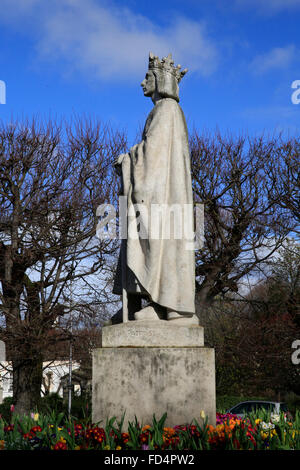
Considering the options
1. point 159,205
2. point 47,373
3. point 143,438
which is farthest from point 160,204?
point 47,373

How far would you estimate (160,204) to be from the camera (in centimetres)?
510

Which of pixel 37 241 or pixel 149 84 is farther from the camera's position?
pixel 37 241

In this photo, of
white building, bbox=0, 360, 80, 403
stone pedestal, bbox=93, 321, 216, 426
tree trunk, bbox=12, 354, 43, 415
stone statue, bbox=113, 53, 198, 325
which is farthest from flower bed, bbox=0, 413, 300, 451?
white building, bbox=0, 360, 80, 403

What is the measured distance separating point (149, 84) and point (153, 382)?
3158 mm

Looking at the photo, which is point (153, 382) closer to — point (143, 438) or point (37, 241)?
point (143, 438)

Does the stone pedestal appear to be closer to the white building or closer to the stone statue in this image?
the stone statue

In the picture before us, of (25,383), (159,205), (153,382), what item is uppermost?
(159,205)

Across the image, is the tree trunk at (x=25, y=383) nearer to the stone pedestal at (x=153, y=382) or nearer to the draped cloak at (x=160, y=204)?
the draped cloak at (x=160, y=204)

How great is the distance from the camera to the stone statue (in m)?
4.88

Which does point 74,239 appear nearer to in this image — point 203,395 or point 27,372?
point 27,372

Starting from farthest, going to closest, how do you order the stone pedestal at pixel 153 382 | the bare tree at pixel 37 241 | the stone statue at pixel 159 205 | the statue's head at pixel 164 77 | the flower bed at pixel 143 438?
the bare tree at pixel 37 241
the statue's head at pixel 164 77
the stone statue at pixel 159 205
the stone pedestal at pixel 153 382
the flower bed at pixel 143 438

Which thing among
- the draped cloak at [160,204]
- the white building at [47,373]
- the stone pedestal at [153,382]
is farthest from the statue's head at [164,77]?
the white building at [47,373]

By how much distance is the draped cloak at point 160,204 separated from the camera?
4895mm

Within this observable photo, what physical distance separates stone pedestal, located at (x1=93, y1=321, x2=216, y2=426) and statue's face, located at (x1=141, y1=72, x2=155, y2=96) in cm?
272
